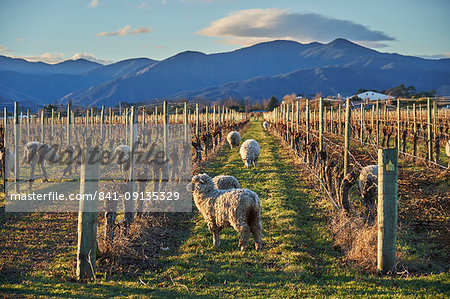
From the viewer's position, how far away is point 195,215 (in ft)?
34.5

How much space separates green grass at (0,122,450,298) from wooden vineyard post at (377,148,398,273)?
1.09 ft

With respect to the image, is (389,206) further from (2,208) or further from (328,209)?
(2,208)

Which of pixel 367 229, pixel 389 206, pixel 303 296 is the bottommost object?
pixel 303 296

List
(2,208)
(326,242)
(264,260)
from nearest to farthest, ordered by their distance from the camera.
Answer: (264,260) < (326,242) < (2,208)

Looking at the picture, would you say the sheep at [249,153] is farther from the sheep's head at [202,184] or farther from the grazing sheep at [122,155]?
the sheep's head at [202,184]

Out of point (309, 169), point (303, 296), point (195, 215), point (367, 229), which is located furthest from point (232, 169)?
point (303, 296)

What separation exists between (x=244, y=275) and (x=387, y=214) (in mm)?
2537

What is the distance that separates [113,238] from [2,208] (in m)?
6.21

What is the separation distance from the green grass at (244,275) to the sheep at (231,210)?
0.34 meters

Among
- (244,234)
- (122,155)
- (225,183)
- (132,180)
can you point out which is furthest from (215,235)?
(122,155)

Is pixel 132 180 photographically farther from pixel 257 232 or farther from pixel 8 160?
pixel 8 160

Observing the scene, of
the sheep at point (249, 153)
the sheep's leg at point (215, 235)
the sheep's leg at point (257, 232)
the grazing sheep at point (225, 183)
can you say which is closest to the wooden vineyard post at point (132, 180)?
the sheep's leg at point (215, 235)

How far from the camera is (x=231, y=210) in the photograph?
7551mm

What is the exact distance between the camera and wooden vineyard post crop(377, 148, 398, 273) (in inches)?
245
